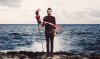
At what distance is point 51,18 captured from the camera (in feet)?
39.5

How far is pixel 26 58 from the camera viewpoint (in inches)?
473

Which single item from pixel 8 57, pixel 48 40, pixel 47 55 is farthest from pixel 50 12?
pixel 8 57

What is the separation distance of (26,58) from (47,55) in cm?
109

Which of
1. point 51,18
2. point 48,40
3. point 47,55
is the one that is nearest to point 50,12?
point 51,18

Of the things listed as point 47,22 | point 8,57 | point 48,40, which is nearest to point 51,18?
point 47,22

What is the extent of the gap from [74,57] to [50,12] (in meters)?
2.56

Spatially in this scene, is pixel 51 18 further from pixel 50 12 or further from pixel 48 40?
pixel 48 40

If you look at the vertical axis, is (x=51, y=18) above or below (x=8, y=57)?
above

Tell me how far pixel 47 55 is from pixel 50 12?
2157 millimetres

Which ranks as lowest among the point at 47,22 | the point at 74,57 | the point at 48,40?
the point at 74,57

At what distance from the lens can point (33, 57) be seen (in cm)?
1244

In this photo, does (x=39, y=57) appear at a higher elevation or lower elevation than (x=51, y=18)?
lower

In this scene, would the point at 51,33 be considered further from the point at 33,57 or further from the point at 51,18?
the point at 33,57

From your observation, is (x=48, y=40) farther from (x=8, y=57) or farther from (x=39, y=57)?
(x=8, y=57)
